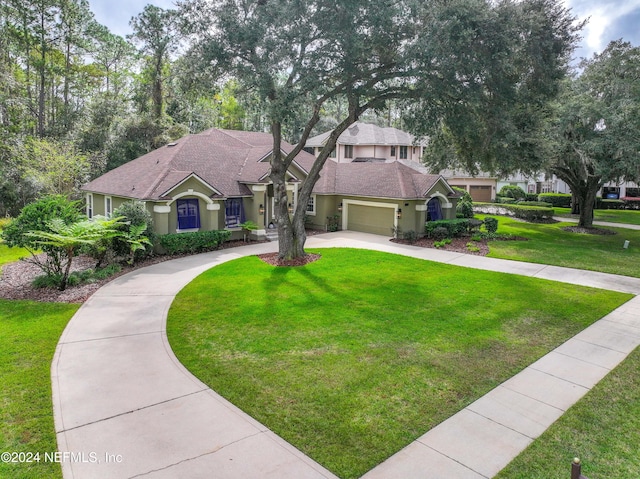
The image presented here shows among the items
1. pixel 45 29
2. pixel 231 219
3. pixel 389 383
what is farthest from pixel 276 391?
pixel 45 29

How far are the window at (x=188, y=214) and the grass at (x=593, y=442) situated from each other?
16.4m

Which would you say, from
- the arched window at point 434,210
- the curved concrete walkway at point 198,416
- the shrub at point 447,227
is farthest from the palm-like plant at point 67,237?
the arched window at point 434,210

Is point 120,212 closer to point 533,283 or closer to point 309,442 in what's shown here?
point 309,442

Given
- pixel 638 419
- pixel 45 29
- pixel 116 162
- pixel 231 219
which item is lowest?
pixel 638 419

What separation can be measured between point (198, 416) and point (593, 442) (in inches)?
216

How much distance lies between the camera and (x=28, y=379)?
6.89 metres

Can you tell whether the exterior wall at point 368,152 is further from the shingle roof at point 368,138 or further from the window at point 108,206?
the window at point 108,206

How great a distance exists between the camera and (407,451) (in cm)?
533

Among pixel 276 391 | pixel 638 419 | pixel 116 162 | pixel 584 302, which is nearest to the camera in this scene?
pixel 638 419

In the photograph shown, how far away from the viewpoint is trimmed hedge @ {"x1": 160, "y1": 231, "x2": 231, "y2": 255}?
17.1 meters

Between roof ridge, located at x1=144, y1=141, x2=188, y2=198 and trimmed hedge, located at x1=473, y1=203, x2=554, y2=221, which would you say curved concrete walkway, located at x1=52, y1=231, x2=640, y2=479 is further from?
trimmed hedge, located at x1=473, y1=203, x2=554, y2=221

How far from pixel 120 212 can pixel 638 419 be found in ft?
53.6

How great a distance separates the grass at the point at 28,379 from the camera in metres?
5.14

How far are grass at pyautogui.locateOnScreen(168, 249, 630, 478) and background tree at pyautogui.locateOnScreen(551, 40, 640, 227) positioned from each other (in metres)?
11.6
